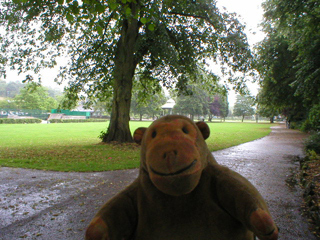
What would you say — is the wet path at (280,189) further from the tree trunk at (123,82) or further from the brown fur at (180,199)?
the tree trunk at (123,82)

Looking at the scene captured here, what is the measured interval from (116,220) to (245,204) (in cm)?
94

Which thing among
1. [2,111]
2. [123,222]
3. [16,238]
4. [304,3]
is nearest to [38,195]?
[16,238]

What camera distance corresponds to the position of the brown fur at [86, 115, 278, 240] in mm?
1490

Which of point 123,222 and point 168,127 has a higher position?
point 168,127

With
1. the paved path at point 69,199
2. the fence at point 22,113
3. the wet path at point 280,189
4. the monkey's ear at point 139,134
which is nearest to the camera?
the monkey's ear at point 139,134

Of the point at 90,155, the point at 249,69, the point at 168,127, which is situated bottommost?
the point at 90,155

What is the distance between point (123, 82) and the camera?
42.9 ft

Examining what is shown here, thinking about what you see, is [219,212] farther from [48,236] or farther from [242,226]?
[48,236]

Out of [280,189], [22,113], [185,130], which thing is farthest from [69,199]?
[22,113]

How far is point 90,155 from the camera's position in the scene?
9727 mm

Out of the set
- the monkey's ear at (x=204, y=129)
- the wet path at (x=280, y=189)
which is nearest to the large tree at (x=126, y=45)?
the wet path at (x=280, y=189)

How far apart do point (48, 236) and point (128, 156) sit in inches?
251

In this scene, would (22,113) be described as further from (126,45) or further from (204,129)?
(204,129)

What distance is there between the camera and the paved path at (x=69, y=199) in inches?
130
